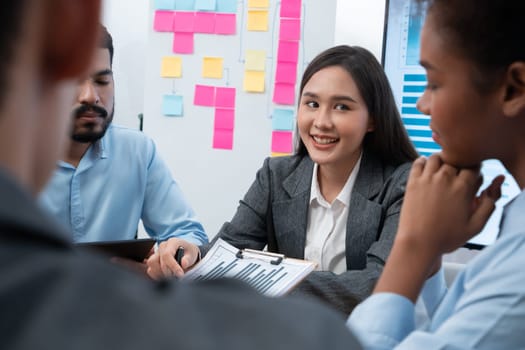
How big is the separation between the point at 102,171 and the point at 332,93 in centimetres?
80

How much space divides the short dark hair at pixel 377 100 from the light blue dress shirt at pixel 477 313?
1018 millimetres

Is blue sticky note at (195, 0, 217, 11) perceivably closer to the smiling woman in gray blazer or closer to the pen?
the smiling woman in gray blazer

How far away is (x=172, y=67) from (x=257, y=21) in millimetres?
485

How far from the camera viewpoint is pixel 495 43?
0.93m

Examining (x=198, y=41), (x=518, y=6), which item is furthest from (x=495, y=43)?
(x=198, y=41)

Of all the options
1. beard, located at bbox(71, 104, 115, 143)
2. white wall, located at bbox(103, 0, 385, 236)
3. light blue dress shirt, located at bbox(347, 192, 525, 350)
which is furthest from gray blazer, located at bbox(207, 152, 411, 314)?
white wall, located at bbox(103, 0, 385, 236)

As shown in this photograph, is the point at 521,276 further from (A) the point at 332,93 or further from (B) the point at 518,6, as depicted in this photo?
(A) the point at 332,93

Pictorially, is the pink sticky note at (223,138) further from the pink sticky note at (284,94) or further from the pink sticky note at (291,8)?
the pink sticky note at (291,8)

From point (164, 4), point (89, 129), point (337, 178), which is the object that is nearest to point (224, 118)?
point (164, 4)

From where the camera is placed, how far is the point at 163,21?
3236mm

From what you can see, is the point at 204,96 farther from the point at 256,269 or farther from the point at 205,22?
the point at 256,269

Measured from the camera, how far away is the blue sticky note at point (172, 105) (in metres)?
3.22

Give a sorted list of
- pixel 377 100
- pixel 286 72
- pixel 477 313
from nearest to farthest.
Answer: pixel 477 313, pixel 377 100, pixel 286 72

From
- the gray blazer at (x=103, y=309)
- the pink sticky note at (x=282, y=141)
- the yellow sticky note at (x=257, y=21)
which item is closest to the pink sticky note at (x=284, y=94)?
the pink sticky note at (x=282, y=141)
